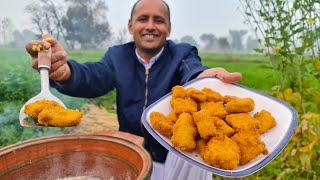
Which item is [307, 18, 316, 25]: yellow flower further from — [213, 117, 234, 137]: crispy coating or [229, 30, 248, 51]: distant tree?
[229, 30, 248, 51]: distant tree

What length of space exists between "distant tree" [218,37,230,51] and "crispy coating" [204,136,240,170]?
261 cm

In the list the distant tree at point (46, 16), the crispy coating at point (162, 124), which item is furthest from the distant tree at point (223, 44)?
the crispy coating at point (162, 124)

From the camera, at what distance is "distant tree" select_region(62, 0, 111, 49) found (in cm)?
349

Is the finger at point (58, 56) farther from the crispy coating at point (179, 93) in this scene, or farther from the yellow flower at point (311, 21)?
the yellow flower at point (311, 21)

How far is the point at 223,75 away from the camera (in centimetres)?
130

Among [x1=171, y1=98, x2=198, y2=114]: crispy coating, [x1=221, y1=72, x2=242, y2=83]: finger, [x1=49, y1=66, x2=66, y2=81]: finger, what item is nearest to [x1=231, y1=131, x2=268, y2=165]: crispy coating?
[x1=171, y1=98, x2=198, y2=114]: crispy coating

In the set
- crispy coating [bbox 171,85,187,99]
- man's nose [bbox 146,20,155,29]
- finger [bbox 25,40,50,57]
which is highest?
man's nose [bbox 146,20,155,29]

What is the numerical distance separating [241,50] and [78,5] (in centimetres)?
148

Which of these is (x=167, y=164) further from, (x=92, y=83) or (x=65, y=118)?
(x=65, y=118)

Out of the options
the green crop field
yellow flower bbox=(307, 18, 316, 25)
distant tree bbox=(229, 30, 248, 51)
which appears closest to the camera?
yellow flower bbox=(307, 18, 316, 25)

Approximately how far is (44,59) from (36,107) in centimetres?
A: 16

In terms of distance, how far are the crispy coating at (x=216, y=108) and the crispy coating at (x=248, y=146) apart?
0.09 m

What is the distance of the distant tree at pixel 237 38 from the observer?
3.40 m

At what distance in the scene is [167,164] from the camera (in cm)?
162
